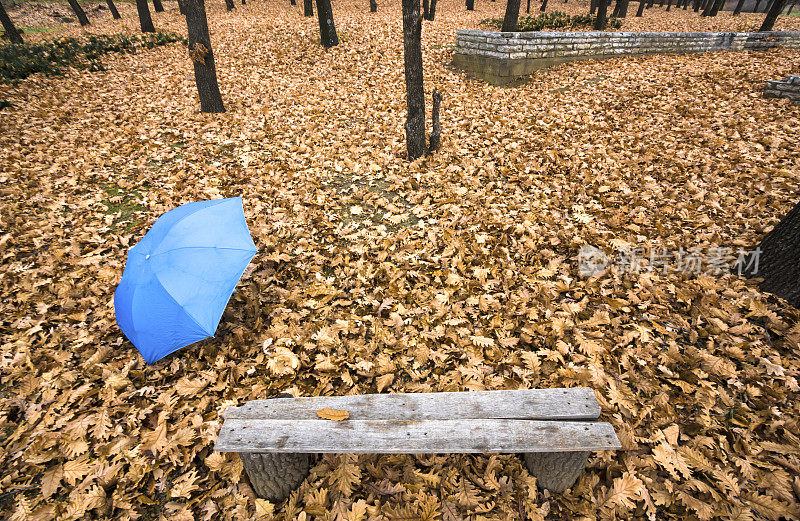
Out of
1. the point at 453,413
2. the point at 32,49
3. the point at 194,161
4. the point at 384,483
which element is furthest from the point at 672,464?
the point at 32,49

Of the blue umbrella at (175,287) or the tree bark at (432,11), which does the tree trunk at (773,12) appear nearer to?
the tree bark at (432,11)

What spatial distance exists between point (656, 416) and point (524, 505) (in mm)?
1209

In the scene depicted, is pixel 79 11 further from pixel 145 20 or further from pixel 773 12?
pixel 773 12

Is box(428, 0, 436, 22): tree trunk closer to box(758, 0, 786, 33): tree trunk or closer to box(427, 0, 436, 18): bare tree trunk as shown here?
box(427, 0, 436, 18): bare tree trunk

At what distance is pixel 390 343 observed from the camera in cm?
316

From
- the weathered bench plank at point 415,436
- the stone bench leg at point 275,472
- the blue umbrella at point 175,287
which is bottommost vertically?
the stone bench leg at point 275,472

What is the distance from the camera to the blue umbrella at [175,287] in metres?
2.77

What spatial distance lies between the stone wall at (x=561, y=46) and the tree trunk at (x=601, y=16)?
2.85 m

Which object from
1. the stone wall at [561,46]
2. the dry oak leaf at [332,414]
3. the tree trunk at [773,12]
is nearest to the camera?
the dry oak leaf at [332,414]

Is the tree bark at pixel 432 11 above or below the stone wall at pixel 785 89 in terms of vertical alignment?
above

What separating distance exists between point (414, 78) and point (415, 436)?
5.19 meters

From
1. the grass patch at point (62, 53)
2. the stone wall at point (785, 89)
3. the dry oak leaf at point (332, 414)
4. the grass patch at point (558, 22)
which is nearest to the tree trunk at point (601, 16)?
the grass patch at point (558, 22)

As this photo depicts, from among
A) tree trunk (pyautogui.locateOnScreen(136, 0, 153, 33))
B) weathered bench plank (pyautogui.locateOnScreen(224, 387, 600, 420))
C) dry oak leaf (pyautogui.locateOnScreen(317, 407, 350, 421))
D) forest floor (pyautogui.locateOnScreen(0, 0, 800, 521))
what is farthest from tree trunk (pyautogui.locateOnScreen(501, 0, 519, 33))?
tree trunk (pyautogui.locateOnScreen(136, 0, 153, 33))

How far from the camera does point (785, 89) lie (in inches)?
265
